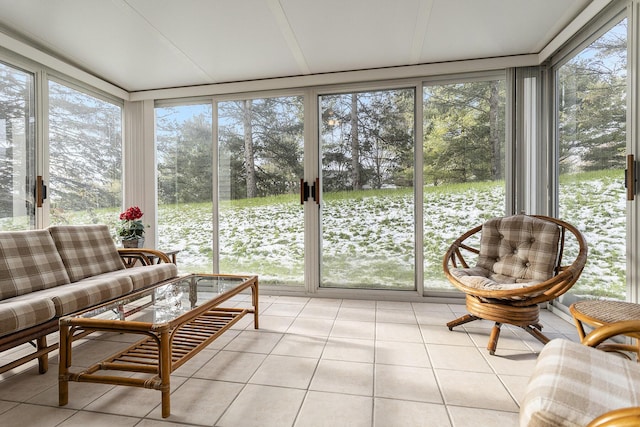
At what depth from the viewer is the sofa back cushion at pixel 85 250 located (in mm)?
2506

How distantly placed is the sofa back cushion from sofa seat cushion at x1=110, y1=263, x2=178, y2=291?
0.59ft

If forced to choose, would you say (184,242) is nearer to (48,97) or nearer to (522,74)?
(48,97)

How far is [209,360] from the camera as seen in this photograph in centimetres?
205

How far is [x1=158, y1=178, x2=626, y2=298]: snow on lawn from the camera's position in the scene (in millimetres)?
3336

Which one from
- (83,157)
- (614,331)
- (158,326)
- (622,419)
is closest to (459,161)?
(614,331)

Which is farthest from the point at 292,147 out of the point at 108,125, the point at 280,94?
the point at 108,125

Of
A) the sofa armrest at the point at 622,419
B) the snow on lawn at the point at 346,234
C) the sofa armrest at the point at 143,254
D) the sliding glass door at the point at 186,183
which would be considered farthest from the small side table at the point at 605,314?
the sliding glass door at the point at 186,183

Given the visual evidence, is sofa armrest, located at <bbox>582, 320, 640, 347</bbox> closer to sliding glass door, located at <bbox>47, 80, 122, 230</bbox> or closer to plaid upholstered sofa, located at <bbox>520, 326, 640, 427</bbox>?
plaid upholstered sofa, located at <bbox>520, 326, 640, 427</bbox>

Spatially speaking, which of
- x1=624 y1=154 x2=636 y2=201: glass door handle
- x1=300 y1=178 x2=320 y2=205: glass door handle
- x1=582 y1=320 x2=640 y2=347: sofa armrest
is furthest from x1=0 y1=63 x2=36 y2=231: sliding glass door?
x1=624 y1=154 x2=636 y2=201: glass door handle

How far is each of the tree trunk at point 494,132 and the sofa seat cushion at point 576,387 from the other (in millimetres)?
2413

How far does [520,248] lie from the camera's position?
246 cm

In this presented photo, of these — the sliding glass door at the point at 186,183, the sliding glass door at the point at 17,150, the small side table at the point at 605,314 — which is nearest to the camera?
the small side table at the point at 605,314

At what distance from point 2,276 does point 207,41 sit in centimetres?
233

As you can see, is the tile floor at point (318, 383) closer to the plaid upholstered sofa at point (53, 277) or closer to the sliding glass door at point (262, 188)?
the plaid upholstered sofa at point (53, 277)
